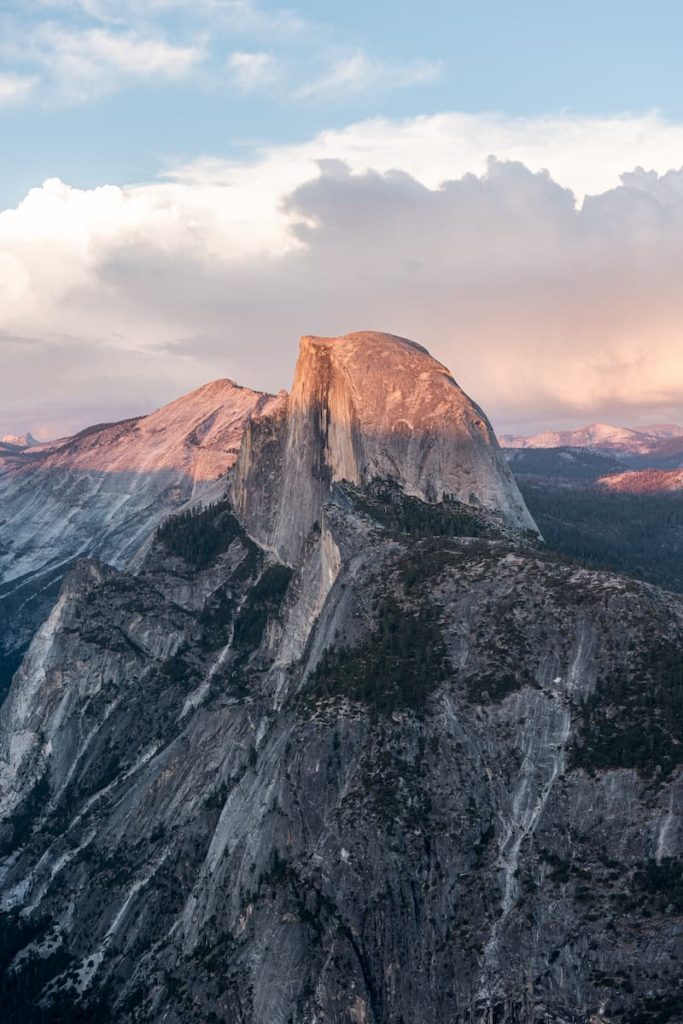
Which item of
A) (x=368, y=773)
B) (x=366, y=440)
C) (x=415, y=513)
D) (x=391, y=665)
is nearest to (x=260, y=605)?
(x=415, y=513)

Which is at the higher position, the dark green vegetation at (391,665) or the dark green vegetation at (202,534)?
the dark green vegetation at (202,534)

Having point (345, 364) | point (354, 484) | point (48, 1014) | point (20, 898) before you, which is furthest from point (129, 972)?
point (345, 364)

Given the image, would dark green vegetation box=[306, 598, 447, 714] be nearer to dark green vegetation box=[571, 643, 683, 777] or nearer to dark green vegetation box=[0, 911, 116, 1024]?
dark green vegetation box=[571, 643, 683, 777]

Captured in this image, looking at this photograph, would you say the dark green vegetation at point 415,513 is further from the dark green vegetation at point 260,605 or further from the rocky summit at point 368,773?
the dark green vegetation at point 260,605

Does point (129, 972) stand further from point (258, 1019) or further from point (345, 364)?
point (345, 364)

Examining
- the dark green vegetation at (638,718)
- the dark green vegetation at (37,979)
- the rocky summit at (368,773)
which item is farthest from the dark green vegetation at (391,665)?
the dark green vegetation at (37,979)

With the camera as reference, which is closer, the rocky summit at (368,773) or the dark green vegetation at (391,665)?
the rocky summit at (368,773)
